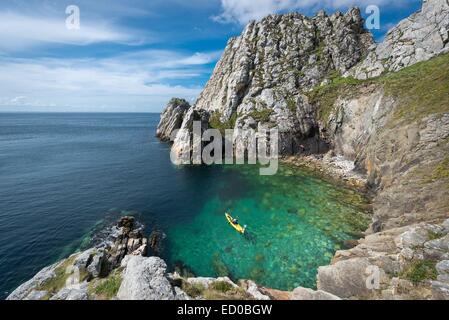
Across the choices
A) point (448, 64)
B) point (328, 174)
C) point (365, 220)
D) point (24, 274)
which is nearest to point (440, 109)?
point (448, 64)

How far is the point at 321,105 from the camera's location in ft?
214

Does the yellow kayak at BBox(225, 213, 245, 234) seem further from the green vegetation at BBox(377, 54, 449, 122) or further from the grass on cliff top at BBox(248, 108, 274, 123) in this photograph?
the grass on cliff top at BBox(248, 108, 274, 123)

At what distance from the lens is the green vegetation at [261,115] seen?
67.6 meters

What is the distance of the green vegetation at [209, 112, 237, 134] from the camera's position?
249 ft

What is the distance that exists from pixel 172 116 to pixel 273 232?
79.2 metres

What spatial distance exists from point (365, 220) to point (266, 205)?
47.8 feet

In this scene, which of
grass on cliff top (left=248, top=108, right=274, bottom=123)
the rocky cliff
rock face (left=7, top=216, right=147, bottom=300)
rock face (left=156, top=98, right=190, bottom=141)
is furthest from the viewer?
rock face (left=156, top=98, right=190, bottom=141)

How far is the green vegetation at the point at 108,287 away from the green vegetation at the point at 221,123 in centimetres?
6206

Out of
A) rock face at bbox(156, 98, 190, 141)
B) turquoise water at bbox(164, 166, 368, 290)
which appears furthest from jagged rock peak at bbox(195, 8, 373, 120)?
turquoise water at bbox(164, 166, 368, 290)

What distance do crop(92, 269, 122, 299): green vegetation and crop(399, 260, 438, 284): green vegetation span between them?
1930cm

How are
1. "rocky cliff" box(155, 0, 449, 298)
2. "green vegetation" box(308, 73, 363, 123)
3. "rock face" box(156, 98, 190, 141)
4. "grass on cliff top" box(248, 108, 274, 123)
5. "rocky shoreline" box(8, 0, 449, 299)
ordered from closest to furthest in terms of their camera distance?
"rocky shoreline" box(8, 0, 449, 299)
"rocky cliff" box(155, 0, 449, 298)
"green vegetation" box(308, 73, 363, 123)
"grass on cliff top" box(248, 108, 274, 123)
"rock face" box(156, 98, 190, 141)

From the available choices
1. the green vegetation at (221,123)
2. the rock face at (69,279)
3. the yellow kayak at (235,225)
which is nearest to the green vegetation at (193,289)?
the rock face at (69,279)

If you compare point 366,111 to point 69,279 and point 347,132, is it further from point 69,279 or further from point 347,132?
point 69,279
